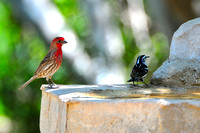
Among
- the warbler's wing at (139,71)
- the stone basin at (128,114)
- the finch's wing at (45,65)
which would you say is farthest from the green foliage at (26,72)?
the stone basin at (128,114)

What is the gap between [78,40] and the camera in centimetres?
1249

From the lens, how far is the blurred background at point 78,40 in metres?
11.3

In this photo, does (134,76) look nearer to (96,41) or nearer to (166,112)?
(166,112)

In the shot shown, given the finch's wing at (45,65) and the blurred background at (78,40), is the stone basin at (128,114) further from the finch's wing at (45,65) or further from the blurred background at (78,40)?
the blurred background at (78,40)

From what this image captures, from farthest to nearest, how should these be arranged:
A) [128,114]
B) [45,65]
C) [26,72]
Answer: [26,72] < [45,65] < [128,114]

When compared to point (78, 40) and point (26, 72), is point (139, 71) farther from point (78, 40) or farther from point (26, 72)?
point (26, 72)

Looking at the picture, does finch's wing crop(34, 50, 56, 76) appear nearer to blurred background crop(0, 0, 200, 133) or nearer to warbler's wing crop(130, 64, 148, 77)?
warbler's wing crop(130, 64, 148, 77)

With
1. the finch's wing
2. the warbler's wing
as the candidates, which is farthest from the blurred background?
the warbler's wing

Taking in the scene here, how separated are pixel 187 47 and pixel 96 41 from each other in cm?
541

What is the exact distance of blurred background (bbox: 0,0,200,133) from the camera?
1134 cm

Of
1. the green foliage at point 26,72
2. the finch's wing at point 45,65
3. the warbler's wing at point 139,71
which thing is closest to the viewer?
the warbler's wing at point 139,71

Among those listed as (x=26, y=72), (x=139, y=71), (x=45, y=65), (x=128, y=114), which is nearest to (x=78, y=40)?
(x=26, y=72)

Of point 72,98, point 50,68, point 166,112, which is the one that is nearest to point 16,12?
point 50,68

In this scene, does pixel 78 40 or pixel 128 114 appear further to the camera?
pixel 78 40
